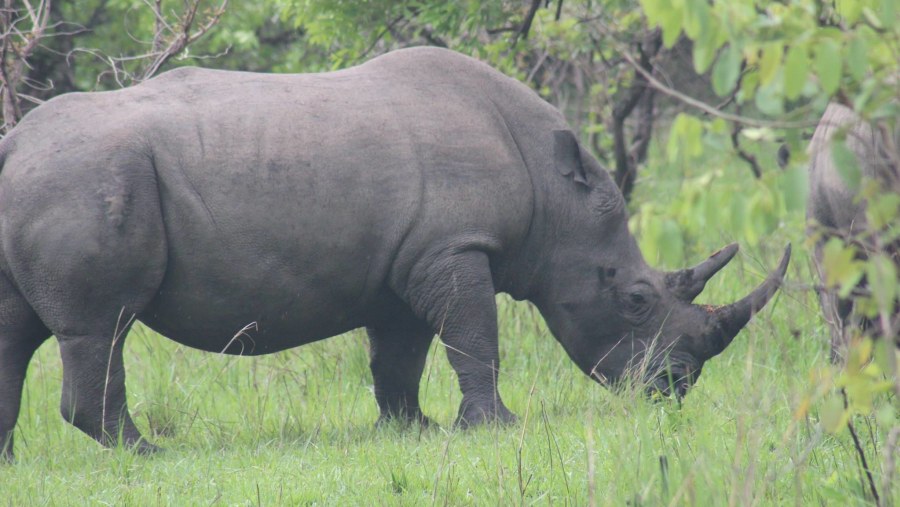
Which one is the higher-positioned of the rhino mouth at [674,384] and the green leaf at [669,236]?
the green leaf at [669,236]

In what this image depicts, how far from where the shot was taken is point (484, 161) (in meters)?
5.74

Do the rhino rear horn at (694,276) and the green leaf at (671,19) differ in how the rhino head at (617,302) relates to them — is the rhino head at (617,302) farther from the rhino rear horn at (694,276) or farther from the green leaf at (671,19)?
the green leaf at (671,19)

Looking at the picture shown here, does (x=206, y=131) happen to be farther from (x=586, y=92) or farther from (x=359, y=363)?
(x=586, y=92)

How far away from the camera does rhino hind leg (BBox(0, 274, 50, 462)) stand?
5.40 m

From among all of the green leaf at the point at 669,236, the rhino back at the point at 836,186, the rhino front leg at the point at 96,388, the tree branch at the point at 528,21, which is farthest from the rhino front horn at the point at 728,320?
the green leaf at the point at 669,236

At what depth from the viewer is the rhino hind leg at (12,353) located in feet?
17.7

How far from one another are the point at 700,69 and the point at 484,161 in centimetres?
297

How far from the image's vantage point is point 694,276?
6285mm

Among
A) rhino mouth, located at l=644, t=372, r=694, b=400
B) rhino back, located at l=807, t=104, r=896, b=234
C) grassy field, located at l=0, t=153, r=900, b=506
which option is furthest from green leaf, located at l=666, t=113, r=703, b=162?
rhino mouth, located at l=644, t=372, r=694, b=400

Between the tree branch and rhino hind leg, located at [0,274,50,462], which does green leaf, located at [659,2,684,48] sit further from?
the tree branch

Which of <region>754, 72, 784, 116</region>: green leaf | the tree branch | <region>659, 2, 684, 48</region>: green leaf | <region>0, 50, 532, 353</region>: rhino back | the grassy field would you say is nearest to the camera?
<region>754, 72, 784, 116</region>: green leaf

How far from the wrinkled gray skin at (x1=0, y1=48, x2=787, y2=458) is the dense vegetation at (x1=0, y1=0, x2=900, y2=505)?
326mm

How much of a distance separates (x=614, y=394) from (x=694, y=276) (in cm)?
88

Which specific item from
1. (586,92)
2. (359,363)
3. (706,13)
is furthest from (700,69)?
(586,92)
